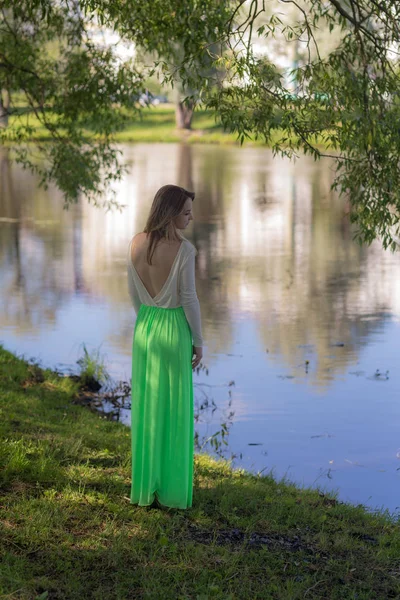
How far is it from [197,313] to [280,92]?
103 inches

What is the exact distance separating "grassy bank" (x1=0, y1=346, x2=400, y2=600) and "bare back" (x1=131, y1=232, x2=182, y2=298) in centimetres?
150

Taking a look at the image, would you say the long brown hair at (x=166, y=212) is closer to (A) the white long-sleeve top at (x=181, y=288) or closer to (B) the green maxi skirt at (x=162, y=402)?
(A) the white long-sleeve top at (x=181, y=288)

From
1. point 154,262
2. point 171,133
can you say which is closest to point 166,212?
point 154,262

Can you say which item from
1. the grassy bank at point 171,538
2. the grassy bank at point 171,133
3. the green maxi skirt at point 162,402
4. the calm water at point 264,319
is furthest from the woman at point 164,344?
the grassy bank at point 171,133

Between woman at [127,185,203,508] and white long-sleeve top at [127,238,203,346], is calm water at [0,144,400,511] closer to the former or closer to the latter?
woman at [127,185,203,508]

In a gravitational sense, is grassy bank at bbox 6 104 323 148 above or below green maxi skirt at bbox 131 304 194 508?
above

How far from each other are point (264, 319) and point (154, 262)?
30.7 feet

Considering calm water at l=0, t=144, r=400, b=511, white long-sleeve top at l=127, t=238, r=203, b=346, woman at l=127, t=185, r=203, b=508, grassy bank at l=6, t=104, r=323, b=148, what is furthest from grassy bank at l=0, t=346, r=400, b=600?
grassy bank at l=6, t=104, r=323, b=148

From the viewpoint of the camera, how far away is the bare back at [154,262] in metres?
6.07

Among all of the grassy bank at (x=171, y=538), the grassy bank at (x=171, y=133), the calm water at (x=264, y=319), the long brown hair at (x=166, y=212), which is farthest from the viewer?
the grassy bank at (x=171, y=133)

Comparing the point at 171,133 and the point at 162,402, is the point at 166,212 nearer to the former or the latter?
the point at 162,402

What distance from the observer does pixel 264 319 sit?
50.3ft

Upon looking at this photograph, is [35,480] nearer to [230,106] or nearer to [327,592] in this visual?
[327,592]

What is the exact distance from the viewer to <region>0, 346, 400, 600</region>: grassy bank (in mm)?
5262
